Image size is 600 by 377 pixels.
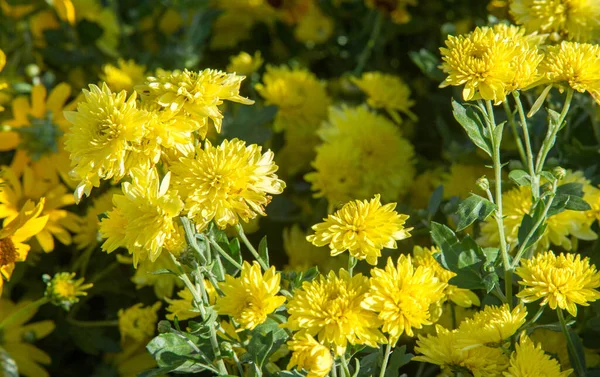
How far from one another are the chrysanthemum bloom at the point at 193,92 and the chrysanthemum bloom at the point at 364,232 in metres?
0.13

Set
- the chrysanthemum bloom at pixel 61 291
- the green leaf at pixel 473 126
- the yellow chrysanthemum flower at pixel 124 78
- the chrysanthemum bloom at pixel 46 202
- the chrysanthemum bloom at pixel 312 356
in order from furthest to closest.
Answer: the yellow chrysanthemum flower at pixel 124 78
the chrysanthemum bloom at pixel 46 202
the chrysanthemum bloom at pixel 61 291
the green leaf at pixel 473 126
the chrysanthemum bloom at pixel 312 356

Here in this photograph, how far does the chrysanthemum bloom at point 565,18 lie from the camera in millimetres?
861

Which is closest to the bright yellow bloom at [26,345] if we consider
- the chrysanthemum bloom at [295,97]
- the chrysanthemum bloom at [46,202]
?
the chrysanthemum bloom at [46,202]

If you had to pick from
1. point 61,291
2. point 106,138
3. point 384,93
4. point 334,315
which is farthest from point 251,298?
point 384,93

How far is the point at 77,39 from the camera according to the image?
1420 mm

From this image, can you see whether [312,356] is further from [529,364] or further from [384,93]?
[384,93]

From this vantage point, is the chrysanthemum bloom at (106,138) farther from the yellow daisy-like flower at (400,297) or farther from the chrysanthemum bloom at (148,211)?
the yellow daisy-like flower at (400,297)

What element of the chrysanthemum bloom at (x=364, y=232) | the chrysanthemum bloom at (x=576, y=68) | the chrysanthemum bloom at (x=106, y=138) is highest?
the chrysanthemum bloom at (x=576, y=68)

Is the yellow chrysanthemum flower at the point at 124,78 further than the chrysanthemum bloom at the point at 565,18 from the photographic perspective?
Yes

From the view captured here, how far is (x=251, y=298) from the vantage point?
609mm

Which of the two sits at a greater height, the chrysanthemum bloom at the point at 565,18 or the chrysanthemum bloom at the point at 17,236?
the chrysanthemum bloom at the point at 565,18

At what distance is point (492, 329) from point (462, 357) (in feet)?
0.12

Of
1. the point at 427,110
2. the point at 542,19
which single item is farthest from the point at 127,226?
the point at 427,110

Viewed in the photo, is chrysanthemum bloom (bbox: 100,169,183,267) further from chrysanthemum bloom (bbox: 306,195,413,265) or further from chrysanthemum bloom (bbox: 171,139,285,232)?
chrysanthemum bloom (bbox: 306,195,413,265)
